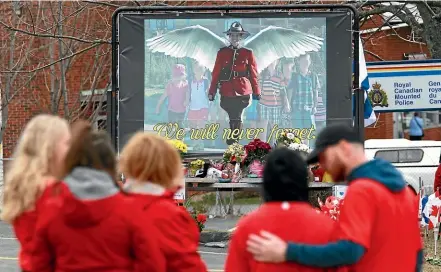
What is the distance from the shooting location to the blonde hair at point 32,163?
5504mm

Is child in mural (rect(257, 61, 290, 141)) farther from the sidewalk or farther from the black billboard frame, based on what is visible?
the sidewalk

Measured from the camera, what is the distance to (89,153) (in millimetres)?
5086

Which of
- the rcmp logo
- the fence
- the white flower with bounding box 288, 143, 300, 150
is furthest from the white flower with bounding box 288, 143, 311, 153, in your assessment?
the fence

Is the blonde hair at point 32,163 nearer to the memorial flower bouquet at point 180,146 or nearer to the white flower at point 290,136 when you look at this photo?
the memorial flower bouquet at point 180,146

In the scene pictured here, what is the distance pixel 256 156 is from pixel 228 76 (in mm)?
1343

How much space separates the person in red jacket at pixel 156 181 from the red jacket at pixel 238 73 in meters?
9.41

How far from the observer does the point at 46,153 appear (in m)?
5.50

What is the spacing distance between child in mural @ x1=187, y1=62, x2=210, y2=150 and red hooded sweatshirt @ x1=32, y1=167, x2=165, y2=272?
9.79 meters

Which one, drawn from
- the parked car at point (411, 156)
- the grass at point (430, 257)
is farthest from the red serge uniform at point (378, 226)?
the parked car at point (411, 156)

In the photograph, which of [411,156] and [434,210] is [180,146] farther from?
[411,156]

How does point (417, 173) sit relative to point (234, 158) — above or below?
below

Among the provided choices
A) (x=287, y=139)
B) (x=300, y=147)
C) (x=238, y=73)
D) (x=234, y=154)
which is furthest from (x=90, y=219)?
(x=238, y=73)

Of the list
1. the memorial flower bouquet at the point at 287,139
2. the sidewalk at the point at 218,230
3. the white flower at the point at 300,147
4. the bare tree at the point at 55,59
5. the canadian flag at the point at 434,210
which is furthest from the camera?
the bare tree at the point at 55,59

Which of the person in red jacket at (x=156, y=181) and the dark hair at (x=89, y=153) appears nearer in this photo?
the dark hair at (x=89, y=153)
